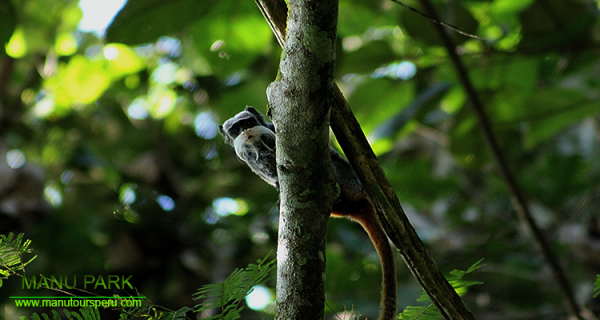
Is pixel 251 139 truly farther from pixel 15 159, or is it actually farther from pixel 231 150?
pixel 15 159

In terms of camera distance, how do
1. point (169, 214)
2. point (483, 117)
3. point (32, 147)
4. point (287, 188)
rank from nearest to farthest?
point (287, 188), point (483, 117), point (169, 214), point (32, 147)

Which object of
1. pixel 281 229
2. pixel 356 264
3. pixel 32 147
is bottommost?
pixel 281 229

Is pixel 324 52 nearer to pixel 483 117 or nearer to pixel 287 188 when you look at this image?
pixel 287 188

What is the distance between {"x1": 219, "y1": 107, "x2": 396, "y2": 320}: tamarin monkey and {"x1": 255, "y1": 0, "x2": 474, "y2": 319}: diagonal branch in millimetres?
422

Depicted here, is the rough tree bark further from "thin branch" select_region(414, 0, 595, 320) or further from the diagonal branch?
"thin branch" select_region(414, 0, 595, 320)

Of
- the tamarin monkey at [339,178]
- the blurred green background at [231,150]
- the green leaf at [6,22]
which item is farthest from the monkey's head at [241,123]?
the green leaf at [6,22]

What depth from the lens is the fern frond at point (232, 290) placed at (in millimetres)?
1049

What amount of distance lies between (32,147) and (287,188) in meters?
4.18

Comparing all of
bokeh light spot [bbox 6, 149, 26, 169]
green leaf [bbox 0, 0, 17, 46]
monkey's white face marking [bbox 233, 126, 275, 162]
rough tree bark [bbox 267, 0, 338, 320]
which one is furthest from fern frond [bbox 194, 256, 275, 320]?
bokeh light spot [bbox 6, 149, 26, 169]

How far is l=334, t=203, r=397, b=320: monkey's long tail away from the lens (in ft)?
4.96

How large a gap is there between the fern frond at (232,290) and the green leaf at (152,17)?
1.00m

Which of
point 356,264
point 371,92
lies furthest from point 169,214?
point 371,92

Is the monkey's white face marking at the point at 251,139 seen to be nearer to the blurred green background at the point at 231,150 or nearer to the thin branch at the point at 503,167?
the blurred green background at the point at 231,150

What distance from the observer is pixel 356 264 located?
2.60 meters
